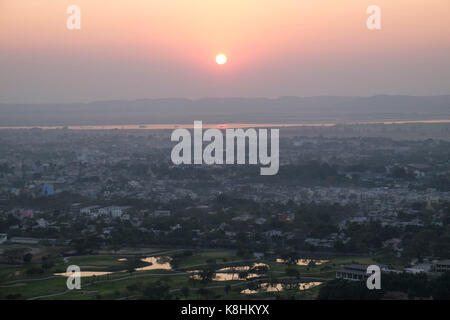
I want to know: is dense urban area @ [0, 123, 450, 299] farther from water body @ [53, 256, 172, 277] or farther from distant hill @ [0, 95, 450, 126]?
distant hill @ [0, 95, 450, 126]

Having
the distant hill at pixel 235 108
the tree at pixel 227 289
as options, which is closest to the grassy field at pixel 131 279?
the tree at pixel 227 289

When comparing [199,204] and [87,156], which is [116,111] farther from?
[199,204]

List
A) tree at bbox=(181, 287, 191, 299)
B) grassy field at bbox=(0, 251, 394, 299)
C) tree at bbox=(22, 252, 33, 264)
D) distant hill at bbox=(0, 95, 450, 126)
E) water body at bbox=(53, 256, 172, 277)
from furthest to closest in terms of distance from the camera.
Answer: distant hill at bbox=(0, 95, 450, 126) → tree at bbox=(22, 252, 33, 264) → water body at bbox=(53, 256, 172, 277) → grassy field at bbox=(0, 251, 394, 299) → tree at bbox=(181, 287, 191, 299)

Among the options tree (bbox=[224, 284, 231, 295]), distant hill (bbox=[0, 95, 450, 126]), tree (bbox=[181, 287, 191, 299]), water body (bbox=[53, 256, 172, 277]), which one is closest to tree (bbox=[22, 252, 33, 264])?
water body (bbox=[53, 256, 172, 277])

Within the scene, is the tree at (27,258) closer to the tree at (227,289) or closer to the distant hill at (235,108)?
the tree at (227,289)
